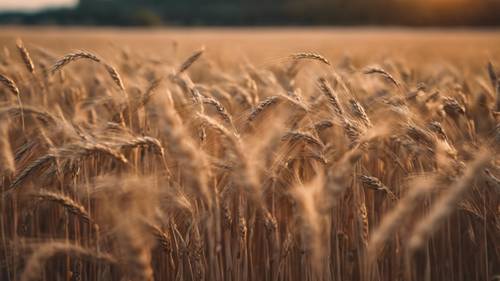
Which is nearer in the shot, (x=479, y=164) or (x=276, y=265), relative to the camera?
(x=479, y=164)

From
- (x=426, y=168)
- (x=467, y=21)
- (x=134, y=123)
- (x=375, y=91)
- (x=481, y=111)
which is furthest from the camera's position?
(x=467, y=21)

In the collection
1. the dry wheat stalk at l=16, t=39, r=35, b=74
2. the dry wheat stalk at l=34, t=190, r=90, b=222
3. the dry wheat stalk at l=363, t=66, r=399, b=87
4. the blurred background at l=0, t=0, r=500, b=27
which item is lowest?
the dry wheat stalk at l=34, t=190, r=90, b=222

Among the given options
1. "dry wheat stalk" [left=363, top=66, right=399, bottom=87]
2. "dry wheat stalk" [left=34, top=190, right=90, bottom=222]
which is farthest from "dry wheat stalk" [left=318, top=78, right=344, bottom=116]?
"dry wheat stalk" [left=34, top=190, right=90, bottom=222]

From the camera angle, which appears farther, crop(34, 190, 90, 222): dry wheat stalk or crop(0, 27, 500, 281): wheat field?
crop(34, 190, 90, 222): dry wheat stalk

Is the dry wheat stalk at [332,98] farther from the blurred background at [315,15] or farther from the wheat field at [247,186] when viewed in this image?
the blurred background at [315,15]

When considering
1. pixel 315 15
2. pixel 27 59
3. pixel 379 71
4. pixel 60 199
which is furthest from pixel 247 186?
pixel 315 15

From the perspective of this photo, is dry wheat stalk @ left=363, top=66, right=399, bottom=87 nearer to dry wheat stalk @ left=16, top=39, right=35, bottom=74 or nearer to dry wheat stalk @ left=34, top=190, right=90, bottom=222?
dry wheat stalk @ left=34, top=190, right=90, bottom=222

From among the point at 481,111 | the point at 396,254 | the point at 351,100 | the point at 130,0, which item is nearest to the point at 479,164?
the point at 351,100

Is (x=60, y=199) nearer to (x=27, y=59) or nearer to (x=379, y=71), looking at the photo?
(x=27, y=59)

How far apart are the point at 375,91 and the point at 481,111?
1.09 m

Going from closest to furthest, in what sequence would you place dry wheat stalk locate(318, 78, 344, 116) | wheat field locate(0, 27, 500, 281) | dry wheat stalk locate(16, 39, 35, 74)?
wheat field locate(0, 27, 500, 281), dry wheat stalk locate(318, 78, 344, 116), dry wheat stalk locate(16, 39, 35, 74)

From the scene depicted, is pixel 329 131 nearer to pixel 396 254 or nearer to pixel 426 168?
pixel 426 168

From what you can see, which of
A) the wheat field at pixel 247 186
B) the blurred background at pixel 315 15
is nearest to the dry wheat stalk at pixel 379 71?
the wheat field at pixel 247 186

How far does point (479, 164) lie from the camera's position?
118 centimetres
